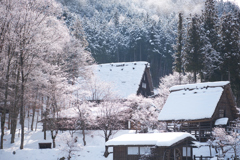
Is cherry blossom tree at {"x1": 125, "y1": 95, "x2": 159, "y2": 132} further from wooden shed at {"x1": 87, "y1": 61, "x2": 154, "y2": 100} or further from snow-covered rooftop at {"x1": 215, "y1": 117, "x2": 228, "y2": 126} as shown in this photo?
snow-covered rooftop at {"x1": 215, "y1": 117, "x2": 228, "y2": 126}

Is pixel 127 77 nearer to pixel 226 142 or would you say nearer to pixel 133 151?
pixel 226 142

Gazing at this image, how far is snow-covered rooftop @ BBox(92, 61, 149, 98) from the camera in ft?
129

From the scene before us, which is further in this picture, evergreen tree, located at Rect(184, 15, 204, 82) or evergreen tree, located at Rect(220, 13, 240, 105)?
evergreen tree, located at Rect(184, 15, 204, 82)

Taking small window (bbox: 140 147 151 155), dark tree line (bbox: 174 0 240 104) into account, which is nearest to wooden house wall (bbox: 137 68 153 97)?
dark tree line (bbox: 174 0 240 104)

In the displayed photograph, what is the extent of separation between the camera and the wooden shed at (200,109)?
82.1ft

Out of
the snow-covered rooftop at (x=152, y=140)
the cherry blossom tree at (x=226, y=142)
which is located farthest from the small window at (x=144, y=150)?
the cherry blossom tree at (x=226, y=142)

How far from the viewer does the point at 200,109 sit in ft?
84.0

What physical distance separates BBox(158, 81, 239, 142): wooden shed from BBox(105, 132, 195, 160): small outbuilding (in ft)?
18.1

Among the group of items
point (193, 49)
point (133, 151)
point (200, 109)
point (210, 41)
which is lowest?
point (133, 151)

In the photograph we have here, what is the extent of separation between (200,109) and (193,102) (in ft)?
5.67

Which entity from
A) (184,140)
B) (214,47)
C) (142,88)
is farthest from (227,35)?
(184,140)

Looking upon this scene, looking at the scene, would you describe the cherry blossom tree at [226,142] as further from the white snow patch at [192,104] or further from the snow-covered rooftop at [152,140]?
the white snow patch at [192,104]

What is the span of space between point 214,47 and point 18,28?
23.0 metres

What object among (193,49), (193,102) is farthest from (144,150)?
(193,49)
